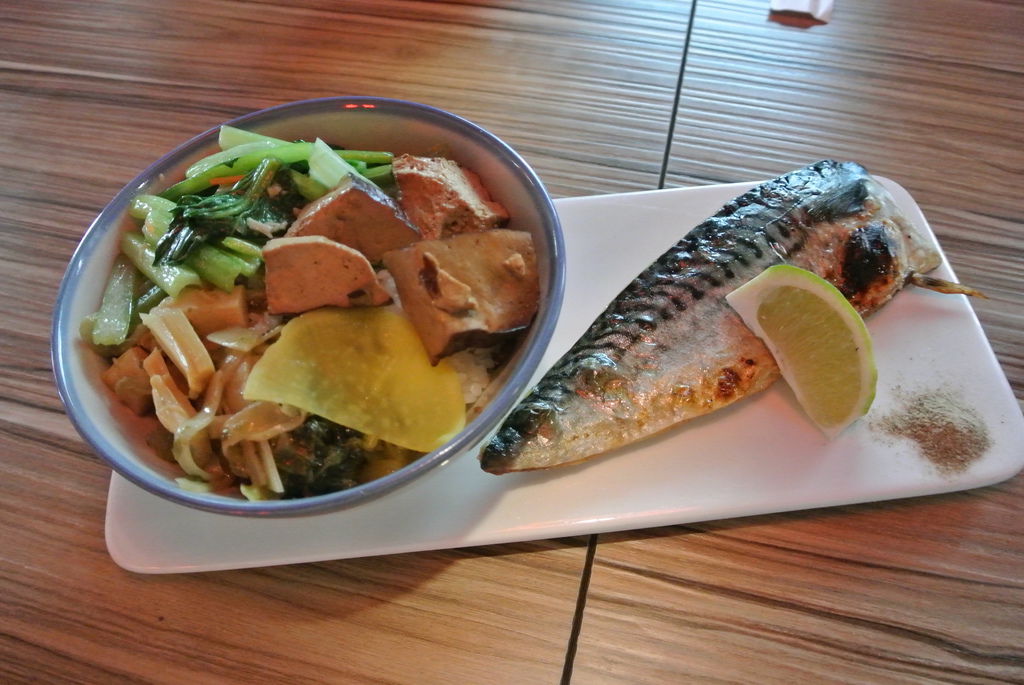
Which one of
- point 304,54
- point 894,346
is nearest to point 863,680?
point 894,346

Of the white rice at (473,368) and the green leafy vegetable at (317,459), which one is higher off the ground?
the white rice at (473,368)

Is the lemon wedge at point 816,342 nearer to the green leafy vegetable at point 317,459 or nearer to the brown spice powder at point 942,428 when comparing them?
the brown spice powder at point 942,428

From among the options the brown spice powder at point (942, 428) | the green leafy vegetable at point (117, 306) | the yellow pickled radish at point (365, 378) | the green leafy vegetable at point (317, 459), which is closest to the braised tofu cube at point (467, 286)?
the yellow pickled radish at point (365, 378)

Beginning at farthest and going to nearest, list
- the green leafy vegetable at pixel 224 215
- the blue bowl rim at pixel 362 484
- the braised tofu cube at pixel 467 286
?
the green leafy vegetable at pixel 224 215 → the braised tofu cube at pixel 467 286 → the blue bowl rim at pixel 362 484

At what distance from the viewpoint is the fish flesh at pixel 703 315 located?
3.54 ft

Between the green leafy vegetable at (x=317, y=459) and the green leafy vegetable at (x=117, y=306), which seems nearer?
the green leafy vegetable at (x=317, y=459)

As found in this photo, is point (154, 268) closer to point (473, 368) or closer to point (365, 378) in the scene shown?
point (365, 378)

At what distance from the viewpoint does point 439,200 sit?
1.17 meters

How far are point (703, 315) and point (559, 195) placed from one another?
1.76 ft

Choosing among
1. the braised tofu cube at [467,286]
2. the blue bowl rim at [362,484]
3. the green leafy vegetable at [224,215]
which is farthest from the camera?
the green leafy vegetable at [224,215]

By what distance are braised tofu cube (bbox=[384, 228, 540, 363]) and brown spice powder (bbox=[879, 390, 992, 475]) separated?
61cm

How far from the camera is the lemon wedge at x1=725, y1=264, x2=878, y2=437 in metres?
1.09

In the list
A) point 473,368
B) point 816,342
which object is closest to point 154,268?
point 473,368

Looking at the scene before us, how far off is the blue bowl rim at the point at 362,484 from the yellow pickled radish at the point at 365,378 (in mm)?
71
